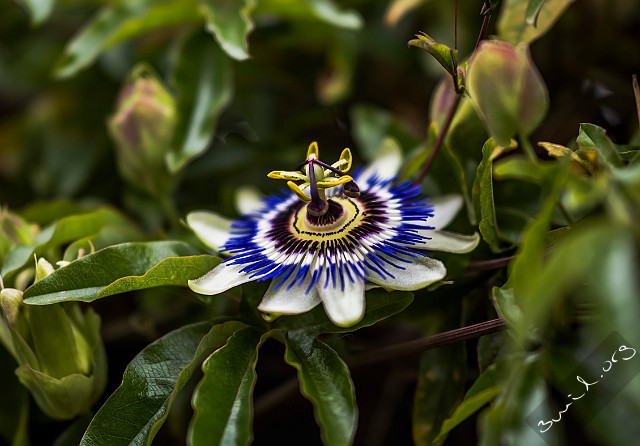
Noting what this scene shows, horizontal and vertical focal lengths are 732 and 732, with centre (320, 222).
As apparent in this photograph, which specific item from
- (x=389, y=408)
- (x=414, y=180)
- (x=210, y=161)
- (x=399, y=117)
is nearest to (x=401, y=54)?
(x=399, y=117)

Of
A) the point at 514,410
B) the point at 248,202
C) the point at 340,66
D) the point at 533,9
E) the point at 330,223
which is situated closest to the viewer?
the point at 514,410

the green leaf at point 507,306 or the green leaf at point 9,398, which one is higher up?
the green leaf at point 507,306

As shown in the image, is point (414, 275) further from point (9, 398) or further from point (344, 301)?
point (9, 398)

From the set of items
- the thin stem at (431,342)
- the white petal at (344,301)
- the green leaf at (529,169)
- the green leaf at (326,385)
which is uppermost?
the green leaf at (529,169)

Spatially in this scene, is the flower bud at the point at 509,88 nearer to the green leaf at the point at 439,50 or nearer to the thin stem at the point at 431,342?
the green leaf at the point at 439,50

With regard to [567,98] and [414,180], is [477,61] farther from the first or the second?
[567,98]

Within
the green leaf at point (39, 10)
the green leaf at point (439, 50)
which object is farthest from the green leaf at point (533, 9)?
the green leaf at point (39, 10)

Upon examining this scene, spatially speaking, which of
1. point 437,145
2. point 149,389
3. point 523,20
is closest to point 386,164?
point 437,145
